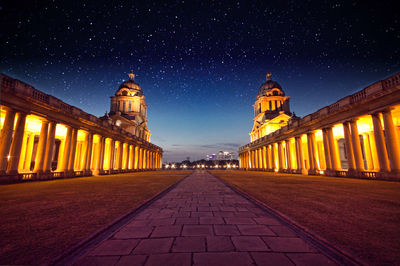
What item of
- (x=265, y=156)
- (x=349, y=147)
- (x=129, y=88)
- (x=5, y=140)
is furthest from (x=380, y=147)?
(x=129, y=88)

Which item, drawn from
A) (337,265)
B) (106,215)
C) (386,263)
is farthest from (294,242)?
(106,215)

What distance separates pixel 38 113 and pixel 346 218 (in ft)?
70.8

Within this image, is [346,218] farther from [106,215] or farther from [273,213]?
[106,215]

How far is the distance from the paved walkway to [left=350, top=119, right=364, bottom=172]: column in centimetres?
1826

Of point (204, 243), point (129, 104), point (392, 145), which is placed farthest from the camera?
point (129, 104)

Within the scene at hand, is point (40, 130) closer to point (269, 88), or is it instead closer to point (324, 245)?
point (324, 245)

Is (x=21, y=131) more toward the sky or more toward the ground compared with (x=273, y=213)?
more toward the sky

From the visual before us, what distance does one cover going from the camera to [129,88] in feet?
204

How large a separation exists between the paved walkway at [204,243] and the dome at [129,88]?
63.7 metres

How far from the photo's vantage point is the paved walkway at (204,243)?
7.95 ft

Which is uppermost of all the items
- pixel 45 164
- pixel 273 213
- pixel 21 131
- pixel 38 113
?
pixel 38 113

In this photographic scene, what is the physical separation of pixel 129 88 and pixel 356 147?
63175 millimetres

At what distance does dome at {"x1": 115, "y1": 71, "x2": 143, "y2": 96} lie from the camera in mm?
61094

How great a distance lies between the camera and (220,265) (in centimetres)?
227
